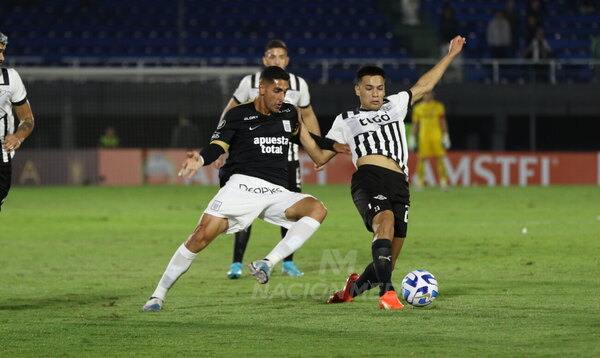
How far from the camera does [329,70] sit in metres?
31.3

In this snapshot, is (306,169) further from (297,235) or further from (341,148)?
(297,235)

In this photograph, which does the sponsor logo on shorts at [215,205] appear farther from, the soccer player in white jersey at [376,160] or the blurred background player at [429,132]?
the blurred background player at [429,132]

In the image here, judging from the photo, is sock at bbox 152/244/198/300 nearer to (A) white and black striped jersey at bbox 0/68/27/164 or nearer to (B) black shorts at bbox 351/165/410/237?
(B) black shorts at bbox 351/165/410/237

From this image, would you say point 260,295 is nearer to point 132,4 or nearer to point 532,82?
point 532,82

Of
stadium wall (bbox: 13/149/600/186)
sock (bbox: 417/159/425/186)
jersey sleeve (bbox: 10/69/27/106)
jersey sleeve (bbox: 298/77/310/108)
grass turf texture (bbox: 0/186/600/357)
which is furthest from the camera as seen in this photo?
stadium wall (bbox: 13/149/600/186)

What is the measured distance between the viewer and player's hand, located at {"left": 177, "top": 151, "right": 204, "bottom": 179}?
7914 millimetres

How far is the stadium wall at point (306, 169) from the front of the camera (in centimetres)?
2827

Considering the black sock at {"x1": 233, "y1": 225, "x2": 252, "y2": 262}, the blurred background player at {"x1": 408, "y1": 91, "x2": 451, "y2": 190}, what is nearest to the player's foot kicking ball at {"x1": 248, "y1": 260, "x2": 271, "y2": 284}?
the black sock at {"x1": 233, "y1": 225, "x2": 252, "y2": 262}

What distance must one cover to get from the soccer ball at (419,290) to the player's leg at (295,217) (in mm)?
822

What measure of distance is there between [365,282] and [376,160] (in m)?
0.93

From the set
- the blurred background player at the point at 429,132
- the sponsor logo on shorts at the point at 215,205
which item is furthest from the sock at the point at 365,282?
the blurred background player at the point at 429,132

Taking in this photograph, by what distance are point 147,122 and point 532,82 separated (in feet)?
33.3

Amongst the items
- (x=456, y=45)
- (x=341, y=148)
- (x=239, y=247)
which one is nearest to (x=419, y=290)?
(x=341, y=148)

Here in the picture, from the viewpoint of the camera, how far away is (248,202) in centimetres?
857
